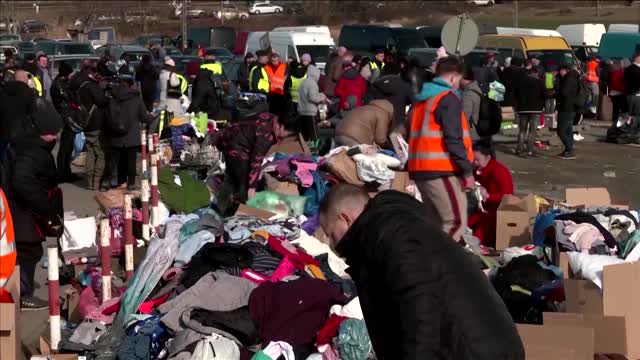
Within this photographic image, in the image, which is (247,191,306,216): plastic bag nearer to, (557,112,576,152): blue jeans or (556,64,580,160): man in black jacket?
(556,64,580,160): man in black jacket

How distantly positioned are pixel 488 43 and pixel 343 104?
1348 cm

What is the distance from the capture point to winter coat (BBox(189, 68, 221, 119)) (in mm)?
17750

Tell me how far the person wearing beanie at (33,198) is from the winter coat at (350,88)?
9.90 m

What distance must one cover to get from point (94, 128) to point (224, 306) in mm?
8253

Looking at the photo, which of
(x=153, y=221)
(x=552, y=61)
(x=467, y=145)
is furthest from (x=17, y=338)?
(x=552, y=61)

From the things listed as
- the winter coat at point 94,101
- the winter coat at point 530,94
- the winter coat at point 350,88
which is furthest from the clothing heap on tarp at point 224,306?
the winter coat at point 530,94

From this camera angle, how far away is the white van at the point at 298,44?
3170cm

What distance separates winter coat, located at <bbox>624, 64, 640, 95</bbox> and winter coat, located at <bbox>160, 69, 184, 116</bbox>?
28.6ft

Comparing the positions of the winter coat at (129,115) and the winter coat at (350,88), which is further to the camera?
the winter coat at (350,88)

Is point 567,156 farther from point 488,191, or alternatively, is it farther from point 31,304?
Answer: point 31,304

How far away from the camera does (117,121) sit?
1435 centimetres

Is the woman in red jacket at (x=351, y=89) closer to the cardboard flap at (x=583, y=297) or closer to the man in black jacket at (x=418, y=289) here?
the cardboard flap at (x=583, y=297)

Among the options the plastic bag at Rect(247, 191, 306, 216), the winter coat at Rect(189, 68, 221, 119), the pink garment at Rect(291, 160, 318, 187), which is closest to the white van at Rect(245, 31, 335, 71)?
the winter coat at Rect(189, 68, 221, 119)

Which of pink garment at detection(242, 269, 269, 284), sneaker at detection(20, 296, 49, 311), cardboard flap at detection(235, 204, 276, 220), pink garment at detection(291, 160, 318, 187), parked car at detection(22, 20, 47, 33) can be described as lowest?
parked car at detection(22, 20, 47, 33)
